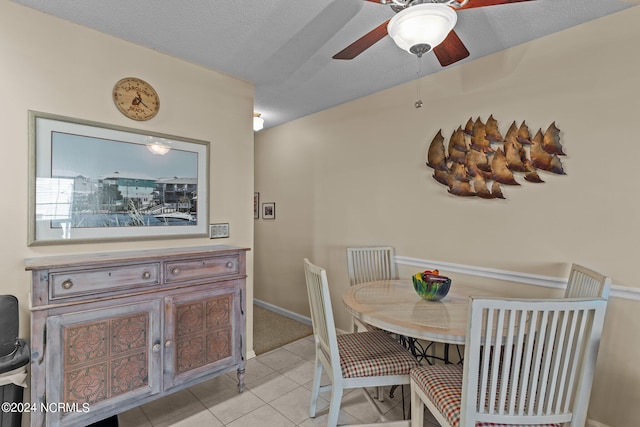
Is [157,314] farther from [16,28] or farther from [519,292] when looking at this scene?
[519,292]

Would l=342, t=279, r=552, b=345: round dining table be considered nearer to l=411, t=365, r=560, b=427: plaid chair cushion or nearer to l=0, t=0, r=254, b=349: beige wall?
l=411, t=365, r=560, b=427: plaid chair cushion

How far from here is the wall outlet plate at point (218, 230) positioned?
8.83 ft

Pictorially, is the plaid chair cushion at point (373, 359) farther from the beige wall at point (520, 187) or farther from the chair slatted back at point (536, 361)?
the beige wall at point (520, 187)

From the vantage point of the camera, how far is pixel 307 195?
3908 mm

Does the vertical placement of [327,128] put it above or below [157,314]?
above

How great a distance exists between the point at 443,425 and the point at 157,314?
5.51 feet

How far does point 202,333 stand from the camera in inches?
84.4

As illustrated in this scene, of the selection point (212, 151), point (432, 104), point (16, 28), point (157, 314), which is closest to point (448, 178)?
point (432, 104)

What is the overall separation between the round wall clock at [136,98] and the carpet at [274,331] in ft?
7.69

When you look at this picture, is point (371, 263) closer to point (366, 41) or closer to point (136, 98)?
point (366, 41)

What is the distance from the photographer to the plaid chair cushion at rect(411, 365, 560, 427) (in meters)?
1.38

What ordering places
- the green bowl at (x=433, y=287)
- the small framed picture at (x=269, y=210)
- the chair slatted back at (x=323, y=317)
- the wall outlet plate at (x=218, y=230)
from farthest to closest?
the small framed picture at (x=269, y=210) < the wall outlet plate at (x=218, y=230) < the green bowl at (x=433, y=287) < the chair slatted back at (x=323, y=317)

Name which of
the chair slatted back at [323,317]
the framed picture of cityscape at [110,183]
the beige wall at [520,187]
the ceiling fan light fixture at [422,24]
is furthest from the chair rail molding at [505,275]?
the framed picture of cityscape at [110,183]

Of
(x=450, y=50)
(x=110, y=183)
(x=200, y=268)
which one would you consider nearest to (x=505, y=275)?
(x=450, y=50)
